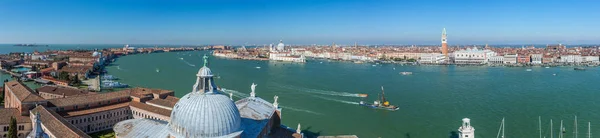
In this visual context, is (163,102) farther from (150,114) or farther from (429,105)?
(429,105)

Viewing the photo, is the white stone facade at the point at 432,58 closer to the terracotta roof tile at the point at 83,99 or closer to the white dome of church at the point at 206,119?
the terracotta roof tile at the point at 83,99

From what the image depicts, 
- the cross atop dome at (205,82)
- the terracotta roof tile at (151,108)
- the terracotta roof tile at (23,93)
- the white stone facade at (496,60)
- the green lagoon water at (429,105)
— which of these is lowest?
the green lagoon water at (429,105)

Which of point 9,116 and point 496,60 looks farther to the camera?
point 496,60

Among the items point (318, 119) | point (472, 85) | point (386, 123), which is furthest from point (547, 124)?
point (472, 85)

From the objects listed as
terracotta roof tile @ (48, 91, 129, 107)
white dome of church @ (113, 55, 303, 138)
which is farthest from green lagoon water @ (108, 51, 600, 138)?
white dome of church @ (113, 55, 303, 138)

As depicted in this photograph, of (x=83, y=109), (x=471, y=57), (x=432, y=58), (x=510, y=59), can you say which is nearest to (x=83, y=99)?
(x=83, y=109)

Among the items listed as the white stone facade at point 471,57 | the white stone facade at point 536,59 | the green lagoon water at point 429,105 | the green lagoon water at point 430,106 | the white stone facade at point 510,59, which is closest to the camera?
the green lagoon water at point 430,106

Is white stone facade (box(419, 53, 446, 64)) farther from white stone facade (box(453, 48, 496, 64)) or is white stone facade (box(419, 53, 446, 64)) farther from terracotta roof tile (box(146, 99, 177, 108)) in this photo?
terracotta roof tile (box(146, 99, 177, 108))

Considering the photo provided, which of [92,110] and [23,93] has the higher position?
[23,93]

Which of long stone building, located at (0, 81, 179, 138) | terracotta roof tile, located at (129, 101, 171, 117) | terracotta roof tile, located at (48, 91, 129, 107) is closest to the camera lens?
long stone building, located at (0, 81, 179, 138)

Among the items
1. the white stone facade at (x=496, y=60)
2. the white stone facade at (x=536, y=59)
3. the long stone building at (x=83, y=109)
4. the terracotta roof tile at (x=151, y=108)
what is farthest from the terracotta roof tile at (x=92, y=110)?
the white stone facade at (x=536, y=59)

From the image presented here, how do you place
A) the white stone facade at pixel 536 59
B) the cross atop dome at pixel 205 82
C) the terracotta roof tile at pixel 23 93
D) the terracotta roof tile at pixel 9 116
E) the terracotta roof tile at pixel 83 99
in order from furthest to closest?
the white stone facade at pixel 536 59 → the terracotta roof tile at pixel 83 99 → the terracotta roof tile at pixel 23 93 → the terracotta roof tile at pixel 9 116 → the cross atop dome at pixel 205 82

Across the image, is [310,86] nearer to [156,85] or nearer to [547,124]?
[156,85]
